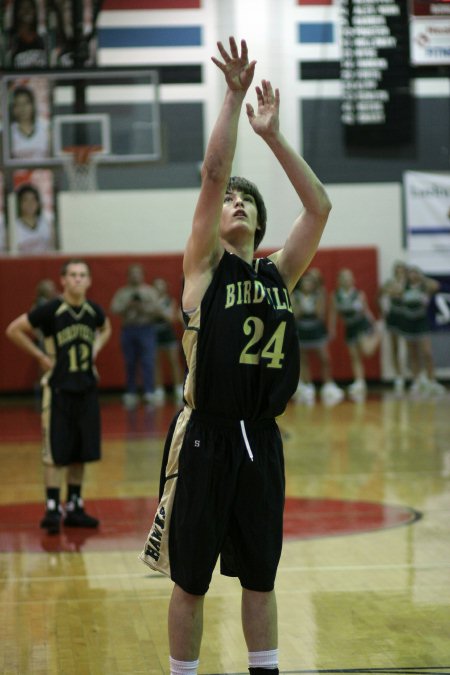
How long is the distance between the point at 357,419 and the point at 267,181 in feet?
18.0

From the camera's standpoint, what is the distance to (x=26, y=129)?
49.5ft

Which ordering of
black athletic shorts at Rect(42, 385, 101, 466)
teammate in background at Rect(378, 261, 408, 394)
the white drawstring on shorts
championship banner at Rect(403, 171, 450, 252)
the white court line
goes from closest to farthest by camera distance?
the white drawstring on shorts, the white court line, black athletic shorts at Rect(42, 385, 101, 466), teammate in background at Rect(378, 261, 408, 394), championship banner at Rect(403, 171, 450, 252)

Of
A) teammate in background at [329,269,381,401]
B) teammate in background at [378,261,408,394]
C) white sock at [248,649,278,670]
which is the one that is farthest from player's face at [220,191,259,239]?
teammate in background at [378,261,408,394]

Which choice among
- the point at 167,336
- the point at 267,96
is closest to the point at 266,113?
the point at 267,96

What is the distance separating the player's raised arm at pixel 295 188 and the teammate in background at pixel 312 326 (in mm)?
12387

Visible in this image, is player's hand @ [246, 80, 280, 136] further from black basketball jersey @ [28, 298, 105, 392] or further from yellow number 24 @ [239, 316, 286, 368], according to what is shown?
black basketball jersey @ [28, 298, 105, 392]

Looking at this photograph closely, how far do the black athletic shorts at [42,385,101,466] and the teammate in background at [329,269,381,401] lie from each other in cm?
946

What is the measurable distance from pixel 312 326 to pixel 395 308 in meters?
1.51

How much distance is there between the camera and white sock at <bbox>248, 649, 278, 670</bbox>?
12.3 ft

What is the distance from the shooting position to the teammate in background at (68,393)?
7712 mm

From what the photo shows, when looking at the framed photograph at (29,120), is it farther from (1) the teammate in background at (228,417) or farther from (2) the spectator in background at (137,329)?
(1) the teammate in background at (228,417)

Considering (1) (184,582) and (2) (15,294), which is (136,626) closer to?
(1) (184,582)

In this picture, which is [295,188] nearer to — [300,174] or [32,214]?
[300,174]

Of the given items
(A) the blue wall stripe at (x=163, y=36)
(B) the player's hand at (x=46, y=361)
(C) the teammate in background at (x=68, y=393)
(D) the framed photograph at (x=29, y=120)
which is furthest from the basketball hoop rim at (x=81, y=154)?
(B) the player's hand at (x=46, y=361)
